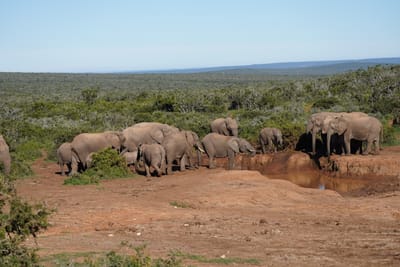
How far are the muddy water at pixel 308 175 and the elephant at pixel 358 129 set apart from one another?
163cm

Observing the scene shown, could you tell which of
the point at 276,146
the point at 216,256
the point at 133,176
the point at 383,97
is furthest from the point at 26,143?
the point at 383,97

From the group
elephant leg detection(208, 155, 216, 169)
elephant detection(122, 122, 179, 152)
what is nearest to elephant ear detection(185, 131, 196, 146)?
elephant leg detection(208, 155, 216, 169)

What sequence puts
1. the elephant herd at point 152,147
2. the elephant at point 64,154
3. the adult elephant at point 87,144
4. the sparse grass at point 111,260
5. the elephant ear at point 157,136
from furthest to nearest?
the elephant ear at point 157,136, the adult elephant at point 87,144, the elephant at point 64,154, the elephant herd at point 152,147, the sparse grass at point 111,260

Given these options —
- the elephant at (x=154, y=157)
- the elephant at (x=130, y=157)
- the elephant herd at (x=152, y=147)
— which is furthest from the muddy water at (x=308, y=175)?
the elephant at (x=154, y=157)

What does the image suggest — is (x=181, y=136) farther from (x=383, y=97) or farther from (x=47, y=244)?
(x=383, y=97)

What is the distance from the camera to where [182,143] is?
70.0 feet

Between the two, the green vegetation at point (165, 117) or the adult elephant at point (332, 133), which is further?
the adult elephant at point (332, 133)

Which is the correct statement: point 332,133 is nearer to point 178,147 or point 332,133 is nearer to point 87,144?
point 178,147

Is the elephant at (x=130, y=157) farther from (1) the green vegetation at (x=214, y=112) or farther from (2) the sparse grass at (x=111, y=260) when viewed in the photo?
(2) the sparse grass at (x=111, y=260)

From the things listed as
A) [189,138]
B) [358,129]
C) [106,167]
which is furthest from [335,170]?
[106,167]

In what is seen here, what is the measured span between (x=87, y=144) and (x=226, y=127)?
7703 mm

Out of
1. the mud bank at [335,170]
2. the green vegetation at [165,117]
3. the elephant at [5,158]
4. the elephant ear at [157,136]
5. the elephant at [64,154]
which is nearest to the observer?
the green vegetation at [165,117]

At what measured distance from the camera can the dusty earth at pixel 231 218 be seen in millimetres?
10195

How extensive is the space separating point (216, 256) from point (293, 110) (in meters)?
26.6
